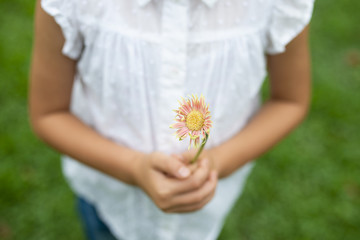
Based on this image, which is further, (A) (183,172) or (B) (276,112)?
(B) (276,112)

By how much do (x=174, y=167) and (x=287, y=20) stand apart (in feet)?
1.19

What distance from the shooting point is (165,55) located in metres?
0.76

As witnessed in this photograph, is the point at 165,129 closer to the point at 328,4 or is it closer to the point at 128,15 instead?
the point at 128,15

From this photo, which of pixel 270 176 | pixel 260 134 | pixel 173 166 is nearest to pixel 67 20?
pixel 173 166

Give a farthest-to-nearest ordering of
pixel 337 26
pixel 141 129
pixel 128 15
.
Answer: pixel 337 26 < pixel 141 129 < pixel 128 15

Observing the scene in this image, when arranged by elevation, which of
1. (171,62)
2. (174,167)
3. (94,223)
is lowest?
(94,223)

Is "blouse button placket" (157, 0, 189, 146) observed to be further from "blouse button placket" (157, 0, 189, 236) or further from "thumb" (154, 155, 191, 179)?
"thumb" (154, 155, 191, 179)

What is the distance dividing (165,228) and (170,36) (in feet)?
1.58

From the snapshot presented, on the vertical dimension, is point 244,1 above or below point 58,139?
above

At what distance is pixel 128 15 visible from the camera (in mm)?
738

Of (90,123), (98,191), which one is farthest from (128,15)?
(98,191)

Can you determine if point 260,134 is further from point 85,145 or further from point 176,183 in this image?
point 85,145

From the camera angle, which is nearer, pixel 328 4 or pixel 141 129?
pixel 141 129

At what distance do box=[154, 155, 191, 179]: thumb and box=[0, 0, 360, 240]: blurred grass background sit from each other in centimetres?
120
